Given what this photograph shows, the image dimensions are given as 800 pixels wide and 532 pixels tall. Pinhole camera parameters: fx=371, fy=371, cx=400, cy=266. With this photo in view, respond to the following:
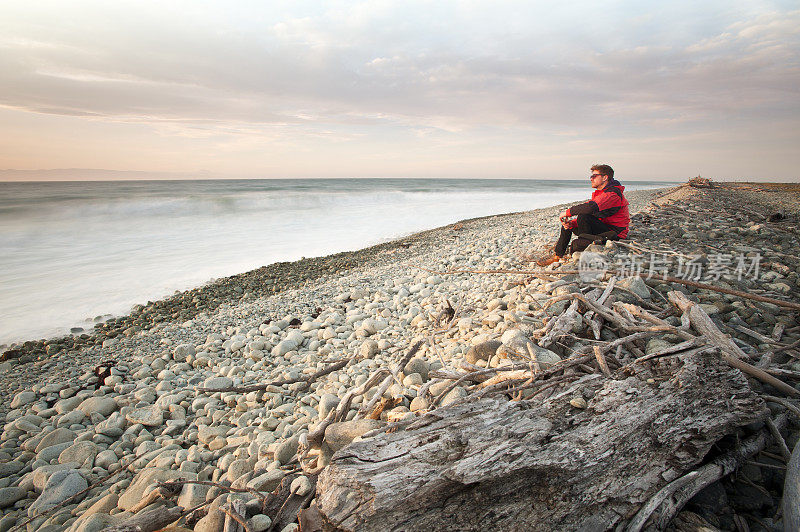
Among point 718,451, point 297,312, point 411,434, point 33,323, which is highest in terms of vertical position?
point 411,434

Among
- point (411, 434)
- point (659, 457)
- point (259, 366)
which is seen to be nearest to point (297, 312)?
point (259, 366)

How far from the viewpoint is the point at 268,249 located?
12.7 meters

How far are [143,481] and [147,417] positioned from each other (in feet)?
3.33

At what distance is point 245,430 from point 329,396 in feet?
2.47

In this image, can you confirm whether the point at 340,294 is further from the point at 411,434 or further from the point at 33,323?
the point at 33,323

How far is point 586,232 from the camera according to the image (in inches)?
224

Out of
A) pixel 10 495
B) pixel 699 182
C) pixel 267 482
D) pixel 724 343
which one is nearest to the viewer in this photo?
pixel 267 482

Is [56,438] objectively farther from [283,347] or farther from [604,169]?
[604,169]

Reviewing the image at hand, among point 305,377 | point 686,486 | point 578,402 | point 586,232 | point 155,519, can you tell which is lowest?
point 305,377

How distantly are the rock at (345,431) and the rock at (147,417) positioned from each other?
2.04 meters

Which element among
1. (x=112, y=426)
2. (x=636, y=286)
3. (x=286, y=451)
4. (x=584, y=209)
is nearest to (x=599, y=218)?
(x=584, y=209)

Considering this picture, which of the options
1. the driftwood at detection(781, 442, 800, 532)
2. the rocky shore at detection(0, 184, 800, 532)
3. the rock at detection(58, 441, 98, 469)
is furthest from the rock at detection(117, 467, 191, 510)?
the driftwood at detection(781, 442, 800, 532)

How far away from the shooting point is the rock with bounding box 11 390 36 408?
12.1 feet

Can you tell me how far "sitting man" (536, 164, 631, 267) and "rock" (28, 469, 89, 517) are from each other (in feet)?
18.4
